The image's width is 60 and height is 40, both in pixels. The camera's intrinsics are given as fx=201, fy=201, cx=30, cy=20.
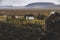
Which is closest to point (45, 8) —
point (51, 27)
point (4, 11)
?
point (51, 27)

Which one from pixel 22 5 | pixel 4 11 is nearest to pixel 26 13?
pixel 22 5

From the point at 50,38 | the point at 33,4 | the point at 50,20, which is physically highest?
the point at 33,4

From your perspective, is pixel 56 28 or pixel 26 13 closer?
pixel 56 28

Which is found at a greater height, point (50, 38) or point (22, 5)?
point (22, 5)

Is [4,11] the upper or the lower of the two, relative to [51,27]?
upper

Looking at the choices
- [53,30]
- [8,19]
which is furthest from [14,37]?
[53,30]

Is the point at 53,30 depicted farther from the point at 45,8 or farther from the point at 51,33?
the point at 45,8

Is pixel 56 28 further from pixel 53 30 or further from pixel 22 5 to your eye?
pixel 22 5

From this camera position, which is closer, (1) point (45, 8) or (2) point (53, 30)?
(2) point (53, 30)
